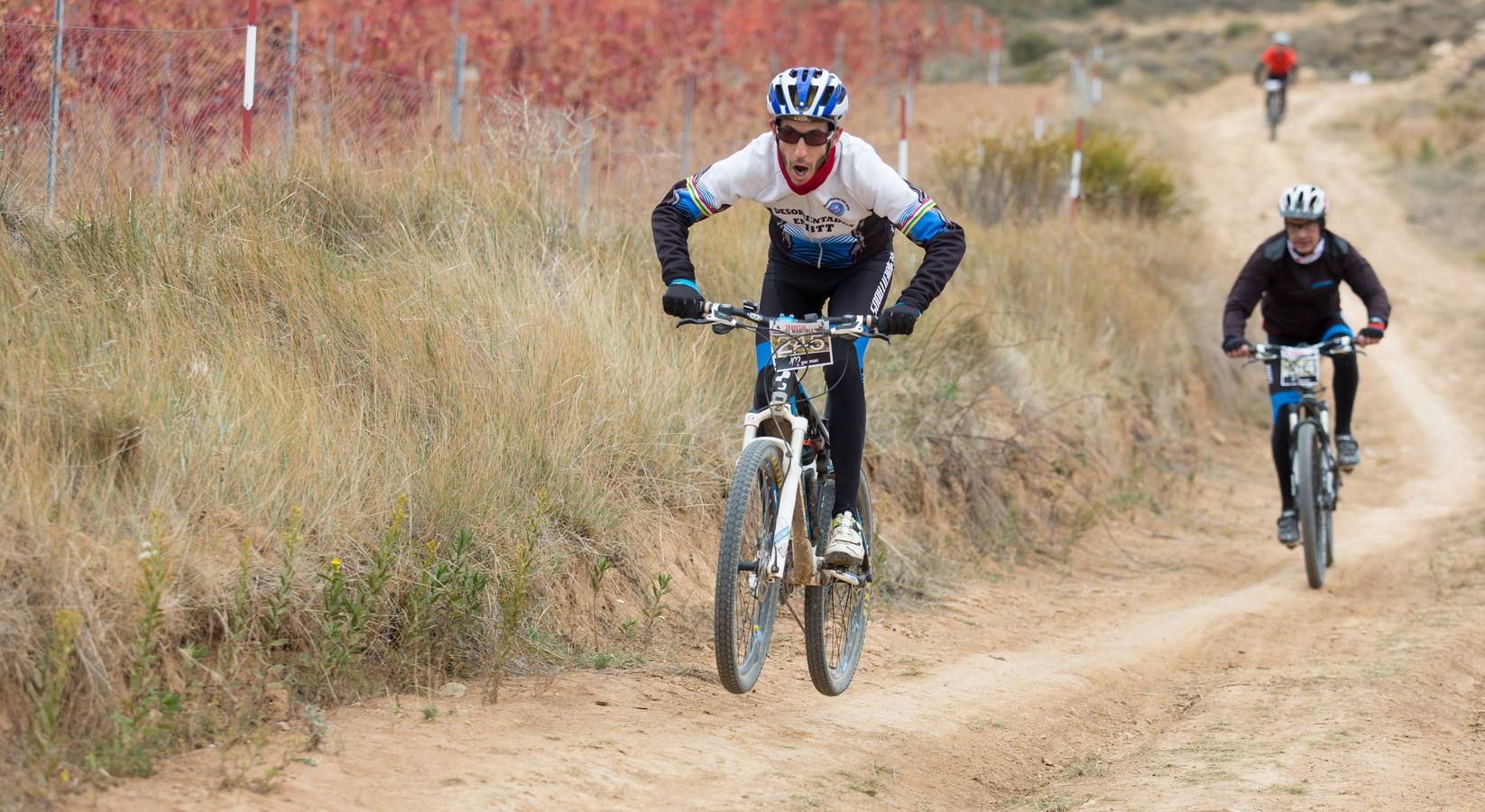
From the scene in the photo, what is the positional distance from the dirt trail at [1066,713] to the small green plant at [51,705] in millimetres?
180

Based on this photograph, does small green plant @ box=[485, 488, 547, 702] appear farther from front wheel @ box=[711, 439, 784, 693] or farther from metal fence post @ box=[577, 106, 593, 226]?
metal fence post @ box=[577, 106, 593, 226]

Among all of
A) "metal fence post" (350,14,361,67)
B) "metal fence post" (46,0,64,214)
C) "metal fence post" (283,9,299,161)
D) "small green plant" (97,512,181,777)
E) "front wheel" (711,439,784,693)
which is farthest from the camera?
"metal fence post" (350,14,361,67)

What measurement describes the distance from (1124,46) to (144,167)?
53136 mm

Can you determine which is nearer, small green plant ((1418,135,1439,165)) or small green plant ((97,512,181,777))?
small green plant ((97,512,181,777))

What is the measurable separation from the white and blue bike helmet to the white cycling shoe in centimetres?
153

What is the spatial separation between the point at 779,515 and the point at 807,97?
4.90ft

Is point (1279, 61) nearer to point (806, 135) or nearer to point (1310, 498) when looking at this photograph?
point (1310, 498)

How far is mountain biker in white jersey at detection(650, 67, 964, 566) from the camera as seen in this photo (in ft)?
17.9

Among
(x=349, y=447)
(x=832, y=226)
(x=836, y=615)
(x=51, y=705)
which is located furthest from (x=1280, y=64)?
(x=51, y=705)

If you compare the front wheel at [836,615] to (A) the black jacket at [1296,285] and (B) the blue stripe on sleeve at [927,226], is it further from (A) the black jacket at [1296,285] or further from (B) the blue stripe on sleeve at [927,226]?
(A) the black jacket at [1296,285]

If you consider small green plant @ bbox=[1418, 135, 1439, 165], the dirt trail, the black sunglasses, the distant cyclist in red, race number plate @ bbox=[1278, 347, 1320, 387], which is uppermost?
the distant cyclist in red

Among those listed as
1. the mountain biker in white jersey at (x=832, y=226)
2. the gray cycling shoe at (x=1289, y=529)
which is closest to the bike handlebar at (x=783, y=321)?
the mountain biker in white jersey at (x=832, y=226)

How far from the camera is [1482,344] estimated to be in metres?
18.9

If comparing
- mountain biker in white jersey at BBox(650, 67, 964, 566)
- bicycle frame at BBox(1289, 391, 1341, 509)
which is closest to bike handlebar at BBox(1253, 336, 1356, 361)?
bicycle frame at BBox(1289, 391, 1341, 509)
